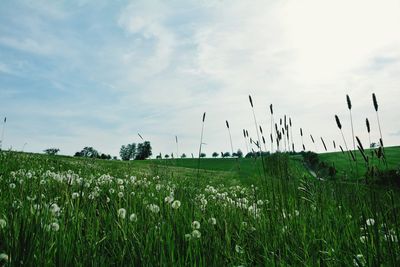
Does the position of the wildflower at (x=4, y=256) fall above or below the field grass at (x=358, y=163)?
below

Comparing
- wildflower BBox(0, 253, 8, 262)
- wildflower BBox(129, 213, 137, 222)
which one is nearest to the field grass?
wildflower BBox(129, 213, 137, 222)

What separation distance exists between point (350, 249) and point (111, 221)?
2.22 meters

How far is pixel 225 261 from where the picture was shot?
2609 mm

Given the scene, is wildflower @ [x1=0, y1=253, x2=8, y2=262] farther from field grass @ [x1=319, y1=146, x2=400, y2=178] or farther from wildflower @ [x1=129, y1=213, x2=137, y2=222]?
field grass @ [x1=319, y1=146, x2=400, y2=178]

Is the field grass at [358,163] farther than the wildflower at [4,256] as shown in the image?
Yes

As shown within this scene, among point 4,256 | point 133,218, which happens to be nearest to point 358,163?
point 133,218

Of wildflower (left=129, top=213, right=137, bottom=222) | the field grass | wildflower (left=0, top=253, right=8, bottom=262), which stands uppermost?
the field grass

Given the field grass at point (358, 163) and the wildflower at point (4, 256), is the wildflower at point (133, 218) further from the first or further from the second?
the field grass at point (358, 163)

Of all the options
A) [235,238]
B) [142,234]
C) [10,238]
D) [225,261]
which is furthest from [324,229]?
[10,238]

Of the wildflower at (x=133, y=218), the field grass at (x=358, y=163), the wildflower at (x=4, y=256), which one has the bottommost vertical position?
the wildflower at (x=4, y=256)

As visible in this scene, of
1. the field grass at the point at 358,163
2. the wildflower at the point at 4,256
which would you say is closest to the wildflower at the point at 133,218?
the wildflower at the point at 4,256

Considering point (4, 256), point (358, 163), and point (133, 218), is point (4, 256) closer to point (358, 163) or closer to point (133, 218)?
point (133, 218)

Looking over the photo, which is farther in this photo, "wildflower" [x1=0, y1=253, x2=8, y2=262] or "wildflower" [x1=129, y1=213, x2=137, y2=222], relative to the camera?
"wildflower" [x1=129, y1=213, x2=137, y2=222]

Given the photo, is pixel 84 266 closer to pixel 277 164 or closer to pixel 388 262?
pixel 388 262
